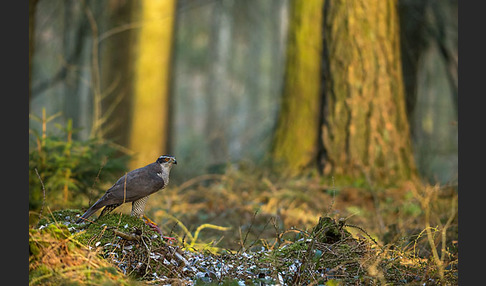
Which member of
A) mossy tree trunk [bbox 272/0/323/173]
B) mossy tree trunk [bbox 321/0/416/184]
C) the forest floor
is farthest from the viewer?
mossy tree trunk [bbox 272/0/323/173]

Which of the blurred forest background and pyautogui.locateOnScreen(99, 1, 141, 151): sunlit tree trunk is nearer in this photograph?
the blurred forest background

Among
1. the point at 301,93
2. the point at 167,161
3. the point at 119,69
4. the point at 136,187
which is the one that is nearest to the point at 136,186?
the point at 136,187

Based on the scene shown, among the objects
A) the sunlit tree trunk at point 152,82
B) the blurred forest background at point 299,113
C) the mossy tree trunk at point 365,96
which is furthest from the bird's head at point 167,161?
the mossy tree trunk at point 365,96

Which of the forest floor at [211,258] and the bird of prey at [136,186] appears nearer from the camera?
the forest floor at [211,258]

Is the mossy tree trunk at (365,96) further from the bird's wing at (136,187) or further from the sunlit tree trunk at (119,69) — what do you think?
the bird's wing at (136,187)

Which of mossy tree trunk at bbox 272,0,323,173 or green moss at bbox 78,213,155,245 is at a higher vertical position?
mossy tree trunk at bbox 272,0,323,173

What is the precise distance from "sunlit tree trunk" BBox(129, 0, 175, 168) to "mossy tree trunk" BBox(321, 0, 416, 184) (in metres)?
2.37

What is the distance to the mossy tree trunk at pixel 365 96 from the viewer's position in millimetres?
7219

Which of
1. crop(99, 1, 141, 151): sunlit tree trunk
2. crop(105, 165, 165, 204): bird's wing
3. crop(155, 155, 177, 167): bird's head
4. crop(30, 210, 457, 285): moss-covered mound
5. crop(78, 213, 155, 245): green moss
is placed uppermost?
crop(99, 1, 141, 151): sunlit tree trunk

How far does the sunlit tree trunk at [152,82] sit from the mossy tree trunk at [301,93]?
5.92 feet

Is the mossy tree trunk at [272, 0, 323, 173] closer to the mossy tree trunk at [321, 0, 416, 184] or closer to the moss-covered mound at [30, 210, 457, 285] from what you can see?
the mossy tree trunk at [321, 0, 416, 184]

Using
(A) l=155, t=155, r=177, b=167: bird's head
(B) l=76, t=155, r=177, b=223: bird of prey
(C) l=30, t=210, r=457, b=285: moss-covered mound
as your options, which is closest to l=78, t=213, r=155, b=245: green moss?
(C) l=30, t=210, r=457, b=285: moss-covered mound

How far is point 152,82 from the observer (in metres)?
8.20

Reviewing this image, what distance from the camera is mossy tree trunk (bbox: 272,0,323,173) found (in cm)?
793
